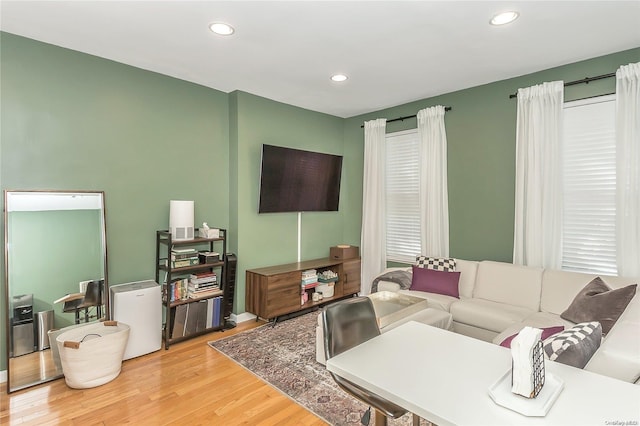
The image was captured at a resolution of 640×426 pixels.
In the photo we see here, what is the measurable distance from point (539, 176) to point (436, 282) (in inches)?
58.6

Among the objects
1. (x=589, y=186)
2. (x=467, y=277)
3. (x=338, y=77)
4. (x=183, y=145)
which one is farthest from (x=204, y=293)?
(x=589, y=186)

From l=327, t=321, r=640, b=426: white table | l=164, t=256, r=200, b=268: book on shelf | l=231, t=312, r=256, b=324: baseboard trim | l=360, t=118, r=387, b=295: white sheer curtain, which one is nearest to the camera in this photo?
l=327, t=321, r=640, b=426: white table

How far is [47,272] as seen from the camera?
275 cm

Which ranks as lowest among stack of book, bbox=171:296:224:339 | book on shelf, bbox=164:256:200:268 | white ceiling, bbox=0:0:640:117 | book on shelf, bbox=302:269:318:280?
stack of book, bbox=171:296:224:339

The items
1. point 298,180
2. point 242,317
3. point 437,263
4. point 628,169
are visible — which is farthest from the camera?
point 298,180

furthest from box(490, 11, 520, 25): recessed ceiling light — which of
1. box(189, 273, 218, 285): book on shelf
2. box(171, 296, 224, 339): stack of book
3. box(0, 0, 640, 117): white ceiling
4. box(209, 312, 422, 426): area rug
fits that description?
box(171, 296, 224, 339): stack of book

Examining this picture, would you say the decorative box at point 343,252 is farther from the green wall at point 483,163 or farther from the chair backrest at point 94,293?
the chair backrest at point 94,293

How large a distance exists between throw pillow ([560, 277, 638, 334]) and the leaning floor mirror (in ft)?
13.2

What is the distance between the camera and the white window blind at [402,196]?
14.6ft

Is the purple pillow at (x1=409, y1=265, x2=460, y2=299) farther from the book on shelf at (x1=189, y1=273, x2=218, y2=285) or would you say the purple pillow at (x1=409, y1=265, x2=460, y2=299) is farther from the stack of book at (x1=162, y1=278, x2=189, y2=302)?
the stack of book at (x1=162, y1=278, x2=189, y2=302)

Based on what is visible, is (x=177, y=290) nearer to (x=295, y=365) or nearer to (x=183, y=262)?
(x=183, y=262)

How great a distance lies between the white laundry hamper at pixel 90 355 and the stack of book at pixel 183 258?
0.73 meters

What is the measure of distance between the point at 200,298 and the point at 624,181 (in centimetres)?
413

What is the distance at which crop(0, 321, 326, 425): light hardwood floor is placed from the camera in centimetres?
220
